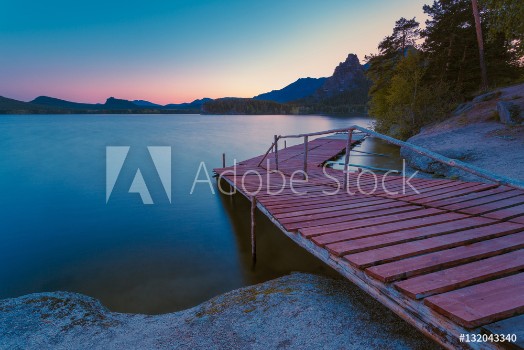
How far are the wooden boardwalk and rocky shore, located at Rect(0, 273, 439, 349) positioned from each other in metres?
0.70

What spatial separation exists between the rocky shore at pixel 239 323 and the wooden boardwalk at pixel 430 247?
0.70 meters

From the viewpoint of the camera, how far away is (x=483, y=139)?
46.0ft

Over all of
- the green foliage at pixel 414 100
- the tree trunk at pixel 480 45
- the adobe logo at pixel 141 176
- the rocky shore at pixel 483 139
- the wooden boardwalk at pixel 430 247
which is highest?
the tree trunk at pixel 480 45

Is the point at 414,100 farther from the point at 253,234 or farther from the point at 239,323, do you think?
the point at 239,323

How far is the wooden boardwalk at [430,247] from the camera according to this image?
7.17 feet

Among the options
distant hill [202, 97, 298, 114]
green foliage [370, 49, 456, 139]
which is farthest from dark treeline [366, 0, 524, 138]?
distant hill [202, 97, 298, 114]

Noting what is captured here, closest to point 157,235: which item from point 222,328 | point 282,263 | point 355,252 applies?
point 282,263

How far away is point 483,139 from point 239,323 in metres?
16.0

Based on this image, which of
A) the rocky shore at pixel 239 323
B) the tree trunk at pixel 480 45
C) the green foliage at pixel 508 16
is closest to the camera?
the rocky shore at pixel 239 323

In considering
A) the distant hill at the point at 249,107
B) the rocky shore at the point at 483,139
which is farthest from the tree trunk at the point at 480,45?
the distant hill at the point at 249,107

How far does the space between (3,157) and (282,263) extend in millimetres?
29821

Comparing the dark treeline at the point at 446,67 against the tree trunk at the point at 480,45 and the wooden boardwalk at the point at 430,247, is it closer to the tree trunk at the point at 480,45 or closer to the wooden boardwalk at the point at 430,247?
the tree trunk at the point at 480,45

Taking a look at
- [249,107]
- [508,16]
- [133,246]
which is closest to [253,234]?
[133,246]

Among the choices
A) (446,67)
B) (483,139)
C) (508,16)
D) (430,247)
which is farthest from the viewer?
(446,67)
